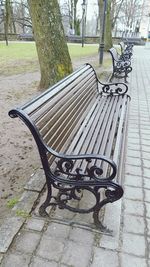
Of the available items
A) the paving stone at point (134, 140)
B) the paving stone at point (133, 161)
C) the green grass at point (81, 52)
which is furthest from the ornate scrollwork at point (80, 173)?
the green grass at point (81, 52)

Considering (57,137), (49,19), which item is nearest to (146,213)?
(57,137)

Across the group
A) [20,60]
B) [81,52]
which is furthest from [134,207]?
[81,52]

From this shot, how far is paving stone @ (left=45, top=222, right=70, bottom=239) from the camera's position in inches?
92.4

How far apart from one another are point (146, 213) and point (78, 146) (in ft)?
3.09

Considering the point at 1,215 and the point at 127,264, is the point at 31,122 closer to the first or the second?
the point at 1,215

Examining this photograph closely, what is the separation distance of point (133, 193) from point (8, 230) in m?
1.37

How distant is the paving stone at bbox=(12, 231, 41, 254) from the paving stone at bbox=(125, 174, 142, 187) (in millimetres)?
1278

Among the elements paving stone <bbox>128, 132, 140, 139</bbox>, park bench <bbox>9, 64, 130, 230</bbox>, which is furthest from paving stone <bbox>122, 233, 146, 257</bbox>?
paving stone <bbox>128, 132, 140, 139</bbox>

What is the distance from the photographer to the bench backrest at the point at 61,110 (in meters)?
2.34

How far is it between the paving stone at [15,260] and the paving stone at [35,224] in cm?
30

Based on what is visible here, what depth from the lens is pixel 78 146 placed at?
2783 mm

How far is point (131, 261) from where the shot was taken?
7.06 feet

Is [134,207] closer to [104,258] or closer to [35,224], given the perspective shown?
[104,258]

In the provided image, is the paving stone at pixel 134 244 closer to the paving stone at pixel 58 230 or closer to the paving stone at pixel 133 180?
the paving stone at pixel 58 230
